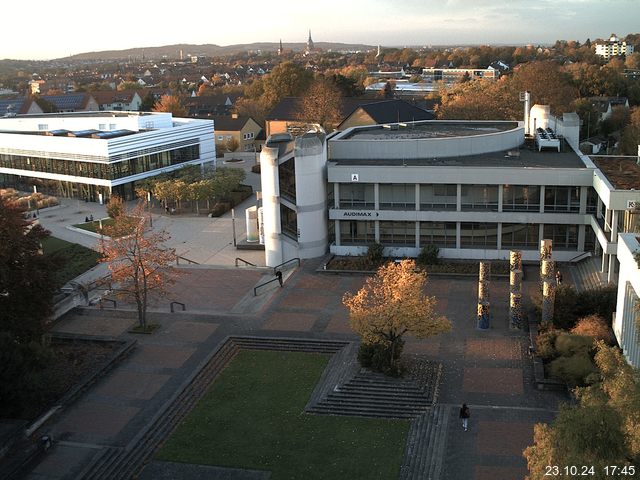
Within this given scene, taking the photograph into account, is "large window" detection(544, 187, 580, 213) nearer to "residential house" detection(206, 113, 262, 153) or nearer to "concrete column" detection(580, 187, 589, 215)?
"concrete column" detection(580, 187, 589, 215)

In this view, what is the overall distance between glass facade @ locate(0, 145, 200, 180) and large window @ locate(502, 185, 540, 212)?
1532 inches

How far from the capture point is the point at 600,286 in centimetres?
3491

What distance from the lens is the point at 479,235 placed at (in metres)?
43.8

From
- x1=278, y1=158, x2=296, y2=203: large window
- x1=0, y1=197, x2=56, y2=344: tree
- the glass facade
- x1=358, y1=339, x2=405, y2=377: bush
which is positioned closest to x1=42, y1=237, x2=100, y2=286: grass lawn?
the glass facade

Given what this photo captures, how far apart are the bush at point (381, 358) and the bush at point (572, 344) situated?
638 centimetres

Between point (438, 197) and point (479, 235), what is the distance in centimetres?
345

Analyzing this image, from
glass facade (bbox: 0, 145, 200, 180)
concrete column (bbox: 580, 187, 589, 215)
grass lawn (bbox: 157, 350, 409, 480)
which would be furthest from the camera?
glass facade (bbox: 0, 145, 200, 180)

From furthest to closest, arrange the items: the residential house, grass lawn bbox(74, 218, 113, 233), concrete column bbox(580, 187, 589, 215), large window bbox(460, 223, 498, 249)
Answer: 1. the residential house
2. grass lawn bbox(74, 218, 113, 233)
3. large window bbox(460, 223, 498, 249)
4. concrete column bbox(580, 187, 589, 215)

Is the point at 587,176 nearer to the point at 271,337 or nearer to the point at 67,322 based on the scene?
the point at 271,337

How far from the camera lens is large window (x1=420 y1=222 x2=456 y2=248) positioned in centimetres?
4412

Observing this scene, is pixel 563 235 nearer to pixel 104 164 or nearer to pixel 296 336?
pixel 296 336

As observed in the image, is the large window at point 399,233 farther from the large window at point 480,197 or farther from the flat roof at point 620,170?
the flat roof at point 620,170

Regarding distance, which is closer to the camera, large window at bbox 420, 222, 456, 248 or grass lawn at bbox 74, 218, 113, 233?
large window at bbox 420, 222, 456, 248

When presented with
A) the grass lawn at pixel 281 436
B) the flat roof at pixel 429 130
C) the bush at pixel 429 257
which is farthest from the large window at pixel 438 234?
the grass lawn at pixel 281 436
